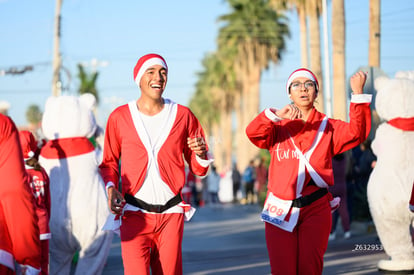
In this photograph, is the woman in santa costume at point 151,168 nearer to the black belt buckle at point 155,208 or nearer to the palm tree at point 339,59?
the black belt buckle at point 155,208

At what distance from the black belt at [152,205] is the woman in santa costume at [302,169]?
861 mm

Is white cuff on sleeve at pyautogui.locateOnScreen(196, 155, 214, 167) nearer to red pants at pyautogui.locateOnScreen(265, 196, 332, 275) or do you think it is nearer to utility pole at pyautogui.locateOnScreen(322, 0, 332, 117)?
red pants at pyautogui.locateOnScreen(265, 196, 332, 275)

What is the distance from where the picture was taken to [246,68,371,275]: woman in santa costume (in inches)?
251

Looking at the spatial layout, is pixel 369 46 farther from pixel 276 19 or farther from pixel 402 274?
pixel 276 19

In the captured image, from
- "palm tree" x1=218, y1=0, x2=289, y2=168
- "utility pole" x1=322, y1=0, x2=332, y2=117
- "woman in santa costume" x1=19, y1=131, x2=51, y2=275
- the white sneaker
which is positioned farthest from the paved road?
"palm tree" x1=218, y1=0, x2=289, y2=168

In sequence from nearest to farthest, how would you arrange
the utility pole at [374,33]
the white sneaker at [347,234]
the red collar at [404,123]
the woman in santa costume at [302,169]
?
the woman in santa costume at [302,169], the red collar at [404,123], the white sneaker at [347,234], the utility pole at [374,33]

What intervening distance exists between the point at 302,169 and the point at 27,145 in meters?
3.56

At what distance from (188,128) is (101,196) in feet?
10.1

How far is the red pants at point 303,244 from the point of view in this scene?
6.34 meters

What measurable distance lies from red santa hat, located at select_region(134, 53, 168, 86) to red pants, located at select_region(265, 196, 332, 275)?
1568 mm

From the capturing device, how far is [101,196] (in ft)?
29.8

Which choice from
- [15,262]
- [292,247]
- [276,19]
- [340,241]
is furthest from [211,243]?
[276,19]

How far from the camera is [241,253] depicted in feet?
44.1

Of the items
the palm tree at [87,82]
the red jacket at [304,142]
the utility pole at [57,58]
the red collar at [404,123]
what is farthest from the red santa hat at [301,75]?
the palm tree at [87,82]
